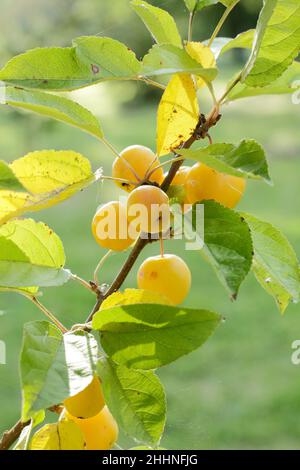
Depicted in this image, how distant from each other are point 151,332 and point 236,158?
0.09 m

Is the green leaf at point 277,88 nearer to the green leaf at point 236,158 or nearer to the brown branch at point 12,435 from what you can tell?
the green leaf at point 236,158

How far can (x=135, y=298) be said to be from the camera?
39 cm

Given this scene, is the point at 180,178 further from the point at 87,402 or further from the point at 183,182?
the point at 87,402

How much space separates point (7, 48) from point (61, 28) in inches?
49.5

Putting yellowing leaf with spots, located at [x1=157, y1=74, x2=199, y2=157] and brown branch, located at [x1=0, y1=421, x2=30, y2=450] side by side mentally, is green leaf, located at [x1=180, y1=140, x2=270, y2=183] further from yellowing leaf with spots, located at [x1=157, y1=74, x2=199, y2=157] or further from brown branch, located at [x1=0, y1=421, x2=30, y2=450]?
brown branch, located at [x1=0, y1=421, x2=30, y2=450]

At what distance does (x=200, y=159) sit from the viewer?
14.2 inches

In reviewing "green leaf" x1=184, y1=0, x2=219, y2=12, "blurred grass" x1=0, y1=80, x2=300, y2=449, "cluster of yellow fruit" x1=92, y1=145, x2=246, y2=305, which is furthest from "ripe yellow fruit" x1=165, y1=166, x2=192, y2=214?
"blurred grass" x1=0, y1=80, x2=300, y2=449

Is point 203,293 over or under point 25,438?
under

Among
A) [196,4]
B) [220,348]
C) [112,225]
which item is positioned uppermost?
[196,4]

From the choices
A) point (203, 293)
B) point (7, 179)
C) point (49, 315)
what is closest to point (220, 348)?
point (203, 293)

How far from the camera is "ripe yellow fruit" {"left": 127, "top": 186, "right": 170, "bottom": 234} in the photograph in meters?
0.39

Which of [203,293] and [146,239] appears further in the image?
[203,293]

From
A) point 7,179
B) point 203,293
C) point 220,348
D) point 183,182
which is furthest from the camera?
point 203,293

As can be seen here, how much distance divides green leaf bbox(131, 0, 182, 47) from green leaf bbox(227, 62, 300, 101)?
0.05 metres
